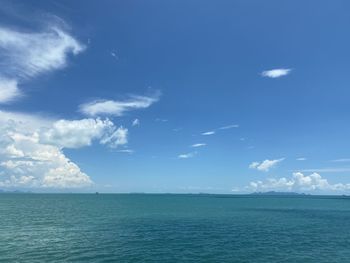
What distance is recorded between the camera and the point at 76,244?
199 ft

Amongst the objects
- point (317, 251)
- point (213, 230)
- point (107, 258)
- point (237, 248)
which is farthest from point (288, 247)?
point (107, 258)

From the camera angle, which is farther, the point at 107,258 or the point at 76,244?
the point at 76,244

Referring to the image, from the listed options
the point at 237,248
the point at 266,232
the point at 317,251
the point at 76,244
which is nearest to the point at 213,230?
the point at 266,232

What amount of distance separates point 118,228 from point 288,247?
46850mm

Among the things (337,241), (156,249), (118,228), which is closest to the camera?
(156,249)

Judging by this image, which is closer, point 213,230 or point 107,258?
point 107,258

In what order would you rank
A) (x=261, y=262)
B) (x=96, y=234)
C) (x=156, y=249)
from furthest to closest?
1. (x=96, y=234)
2. (x=156, y=249)
3. (x=261, y=262)

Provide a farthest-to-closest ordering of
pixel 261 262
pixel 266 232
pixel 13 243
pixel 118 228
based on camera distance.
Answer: pixel 118 228
pixel 266 232
pixel 13 243
pixel 261 262

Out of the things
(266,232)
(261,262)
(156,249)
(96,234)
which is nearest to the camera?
(261,262)

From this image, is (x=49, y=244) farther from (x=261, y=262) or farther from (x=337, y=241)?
(x=337, y=241)

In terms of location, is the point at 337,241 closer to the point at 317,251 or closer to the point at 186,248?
the point at 317,251

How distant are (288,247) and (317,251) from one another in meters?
5.33

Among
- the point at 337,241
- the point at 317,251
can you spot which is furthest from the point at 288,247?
Answer: the point at 337,241

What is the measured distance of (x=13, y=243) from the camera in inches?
2409
